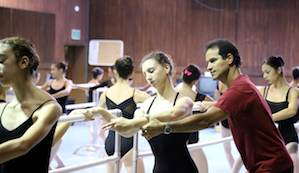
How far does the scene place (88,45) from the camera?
39.6 feet

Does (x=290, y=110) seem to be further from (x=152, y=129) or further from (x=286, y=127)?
(x=152, y=129)

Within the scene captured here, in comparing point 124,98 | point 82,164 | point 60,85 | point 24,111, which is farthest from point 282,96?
point 60,85

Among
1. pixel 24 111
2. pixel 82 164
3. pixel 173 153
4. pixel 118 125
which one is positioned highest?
pixel 24 111

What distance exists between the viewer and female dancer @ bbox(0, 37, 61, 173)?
4.79 feet

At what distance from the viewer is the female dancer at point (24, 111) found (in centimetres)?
146

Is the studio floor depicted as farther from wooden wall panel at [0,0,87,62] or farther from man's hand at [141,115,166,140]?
wooden wall panel at [0,0,87,62]

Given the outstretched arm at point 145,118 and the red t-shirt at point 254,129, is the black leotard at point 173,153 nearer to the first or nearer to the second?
the outstretched arm at point 145,118

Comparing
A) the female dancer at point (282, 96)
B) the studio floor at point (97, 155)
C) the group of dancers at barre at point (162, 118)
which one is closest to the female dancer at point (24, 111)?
the group of dancers at barre at point (162, 118)

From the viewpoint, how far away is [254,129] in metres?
1.84

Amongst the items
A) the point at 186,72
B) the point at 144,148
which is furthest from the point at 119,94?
the point at 144,148

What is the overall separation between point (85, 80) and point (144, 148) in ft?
21.8

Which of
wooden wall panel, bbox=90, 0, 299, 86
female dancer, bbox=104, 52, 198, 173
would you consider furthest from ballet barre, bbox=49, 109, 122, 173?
wooden wall panel, bbox=90, 0, 299, 86

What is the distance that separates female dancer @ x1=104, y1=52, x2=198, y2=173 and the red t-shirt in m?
0.36

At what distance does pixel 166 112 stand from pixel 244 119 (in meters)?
0.46
